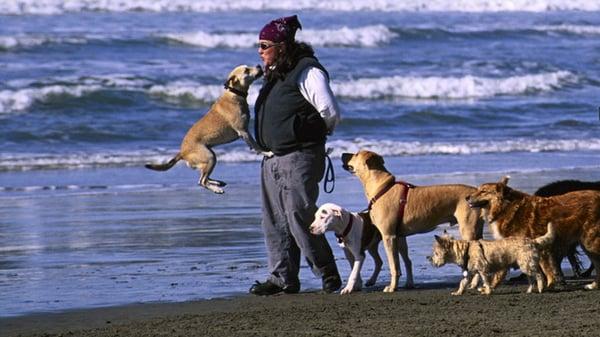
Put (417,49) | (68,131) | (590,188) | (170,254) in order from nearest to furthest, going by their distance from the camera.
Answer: (590,188) → (170,254) → (68,131) → (417,49)

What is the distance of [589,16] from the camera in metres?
46.3

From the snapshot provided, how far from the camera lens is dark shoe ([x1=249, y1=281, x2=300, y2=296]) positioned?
8945mm

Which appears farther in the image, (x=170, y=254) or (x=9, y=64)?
(x=9, y=64)

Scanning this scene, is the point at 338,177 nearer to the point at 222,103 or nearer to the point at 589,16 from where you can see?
the point at 222,103

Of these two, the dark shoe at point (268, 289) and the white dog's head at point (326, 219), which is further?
the dark shoe at point (268, 289)

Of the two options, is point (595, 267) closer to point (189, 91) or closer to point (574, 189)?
point (574, 189)

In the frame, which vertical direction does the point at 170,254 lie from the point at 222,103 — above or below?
below

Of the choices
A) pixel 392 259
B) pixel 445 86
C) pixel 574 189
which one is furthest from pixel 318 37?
pixel 392 259

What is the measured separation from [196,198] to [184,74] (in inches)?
500

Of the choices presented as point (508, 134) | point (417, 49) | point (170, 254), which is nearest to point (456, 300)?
point (170, 254)

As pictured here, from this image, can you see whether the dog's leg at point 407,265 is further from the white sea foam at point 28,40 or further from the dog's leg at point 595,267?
the white sea foam at point 28,40

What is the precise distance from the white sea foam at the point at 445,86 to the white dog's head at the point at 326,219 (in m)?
15.8

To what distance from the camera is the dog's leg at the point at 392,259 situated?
898 cm

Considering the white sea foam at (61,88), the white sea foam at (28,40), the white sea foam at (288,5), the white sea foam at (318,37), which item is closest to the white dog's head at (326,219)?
the white sea foam at (61,88)
